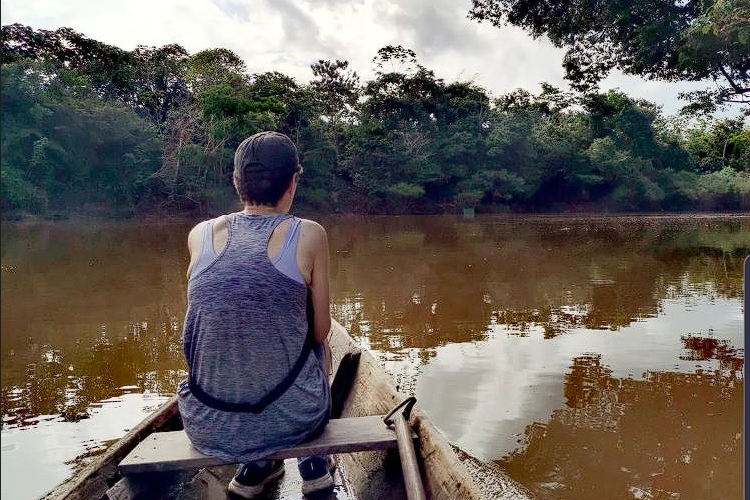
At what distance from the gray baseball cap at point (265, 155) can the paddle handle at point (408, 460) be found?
893 millimetres

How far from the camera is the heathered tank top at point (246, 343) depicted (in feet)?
5.87

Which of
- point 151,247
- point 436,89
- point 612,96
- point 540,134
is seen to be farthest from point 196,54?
point 612,96

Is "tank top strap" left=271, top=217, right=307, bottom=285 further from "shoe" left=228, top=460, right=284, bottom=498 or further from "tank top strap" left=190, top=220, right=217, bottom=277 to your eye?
"shoe" left=228, top=460, right=284, bottom=498

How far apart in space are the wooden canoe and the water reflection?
23 cm

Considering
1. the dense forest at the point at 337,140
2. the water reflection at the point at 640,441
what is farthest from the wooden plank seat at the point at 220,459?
the dense forest at the point at 337,140

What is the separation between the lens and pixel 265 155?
187 centimetres

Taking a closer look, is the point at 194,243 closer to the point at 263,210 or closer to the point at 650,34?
the point at 263,210

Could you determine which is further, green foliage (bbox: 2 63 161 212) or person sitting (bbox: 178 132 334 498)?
green foliage (bbox: 2 63 161 212)

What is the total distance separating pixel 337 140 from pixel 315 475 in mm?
25179

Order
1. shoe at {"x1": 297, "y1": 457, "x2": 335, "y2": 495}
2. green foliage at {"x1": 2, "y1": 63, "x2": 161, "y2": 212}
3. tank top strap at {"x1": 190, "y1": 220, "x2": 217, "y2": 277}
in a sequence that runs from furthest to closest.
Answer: green foliage at {"x1": 2, "y1": 63, "x2": 161, "y2": 212} → shoe at {"x1": 297, "y1": 457, "x2": 335, "y2": 495} → tank top strap at {"x1": 190, "y1": 220, "x2": 217, "y2": 277}

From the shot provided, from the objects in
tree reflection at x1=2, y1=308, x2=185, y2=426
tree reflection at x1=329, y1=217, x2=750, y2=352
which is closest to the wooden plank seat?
tree reflection at x1=2, y1=308, x2=185, y2=426

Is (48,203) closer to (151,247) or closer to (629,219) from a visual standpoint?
(151,247)

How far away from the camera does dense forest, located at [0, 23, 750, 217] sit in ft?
64.6

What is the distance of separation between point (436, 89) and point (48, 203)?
15464 mm
